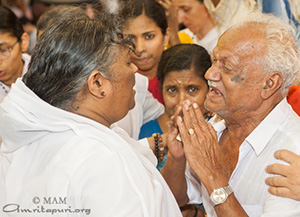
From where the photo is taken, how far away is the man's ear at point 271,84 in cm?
213

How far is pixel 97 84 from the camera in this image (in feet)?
5.97

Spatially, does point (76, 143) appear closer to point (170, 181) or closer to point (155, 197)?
point (155, 197)

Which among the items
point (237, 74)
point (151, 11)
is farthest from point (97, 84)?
point (151, 11)

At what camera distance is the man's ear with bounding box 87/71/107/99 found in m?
1.76

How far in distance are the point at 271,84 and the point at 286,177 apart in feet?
1.72

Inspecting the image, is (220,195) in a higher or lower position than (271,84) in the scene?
lower

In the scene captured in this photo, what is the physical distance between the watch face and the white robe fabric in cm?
29

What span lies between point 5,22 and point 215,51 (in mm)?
1966

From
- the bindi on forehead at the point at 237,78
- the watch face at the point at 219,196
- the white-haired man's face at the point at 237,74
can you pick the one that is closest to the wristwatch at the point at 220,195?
the watch face at the point at 219,196

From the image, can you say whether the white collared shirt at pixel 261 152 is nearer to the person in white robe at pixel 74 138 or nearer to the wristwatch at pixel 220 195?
the wristwatch at pixel 220 195

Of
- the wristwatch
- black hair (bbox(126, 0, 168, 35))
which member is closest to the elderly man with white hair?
the wristwatch

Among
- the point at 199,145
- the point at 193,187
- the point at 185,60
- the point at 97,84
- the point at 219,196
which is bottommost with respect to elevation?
the point at 193,187

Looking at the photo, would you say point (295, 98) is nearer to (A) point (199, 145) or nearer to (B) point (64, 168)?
(A) point (199, 145)

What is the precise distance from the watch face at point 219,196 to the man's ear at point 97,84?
0.72 m
